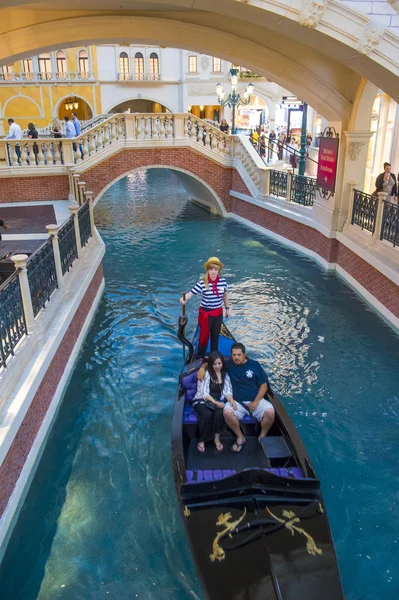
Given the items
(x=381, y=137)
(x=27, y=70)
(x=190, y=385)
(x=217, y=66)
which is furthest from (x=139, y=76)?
(x=190, y=385)

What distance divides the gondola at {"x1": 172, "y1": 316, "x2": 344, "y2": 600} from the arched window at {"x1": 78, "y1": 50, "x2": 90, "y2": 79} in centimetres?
2675

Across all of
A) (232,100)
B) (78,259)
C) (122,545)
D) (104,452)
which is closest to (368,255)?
(78,259)

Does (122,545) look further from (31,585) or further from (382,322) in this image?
(382,322)

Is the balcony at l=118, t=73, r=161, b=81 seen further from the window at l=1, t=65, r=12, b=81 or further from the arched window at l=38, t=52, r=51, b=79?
the window at l=1, t=65, r=12, b=81

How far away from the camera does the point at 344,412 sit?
551cm

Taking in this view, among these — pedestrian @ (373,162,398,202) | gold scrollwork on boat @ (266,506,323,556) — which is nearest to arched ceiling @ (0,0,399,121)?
pedestrian @ (373,162,398,202)

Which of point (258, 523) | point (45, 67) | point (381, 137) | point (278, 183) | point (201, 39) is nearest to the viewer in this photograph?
point (258, 523)

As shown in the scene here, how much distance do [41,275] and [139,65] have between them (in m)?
25.4

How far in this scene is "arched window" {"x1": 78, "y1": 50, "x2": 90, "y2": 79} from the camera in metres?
27.0

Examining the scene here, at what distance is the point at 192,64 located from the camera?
90.2ft

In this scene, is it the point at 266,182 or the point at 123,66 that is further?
the point at 123,66

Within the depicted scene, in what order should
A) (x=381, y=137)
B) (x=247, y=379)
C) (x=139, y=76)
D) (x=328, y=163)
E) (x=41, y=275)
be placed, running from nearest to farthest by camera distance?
(x=247, y=379) → (x=41, y=275) → (x=328, y=163) → (x=381, y=137) → (x=139, y=76)

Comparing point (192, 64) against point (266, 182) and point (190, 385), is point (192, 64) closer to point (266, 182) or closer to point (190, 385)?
point (266, 182)

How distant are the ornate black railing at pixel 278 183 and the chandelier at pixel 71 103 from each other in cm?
2014
